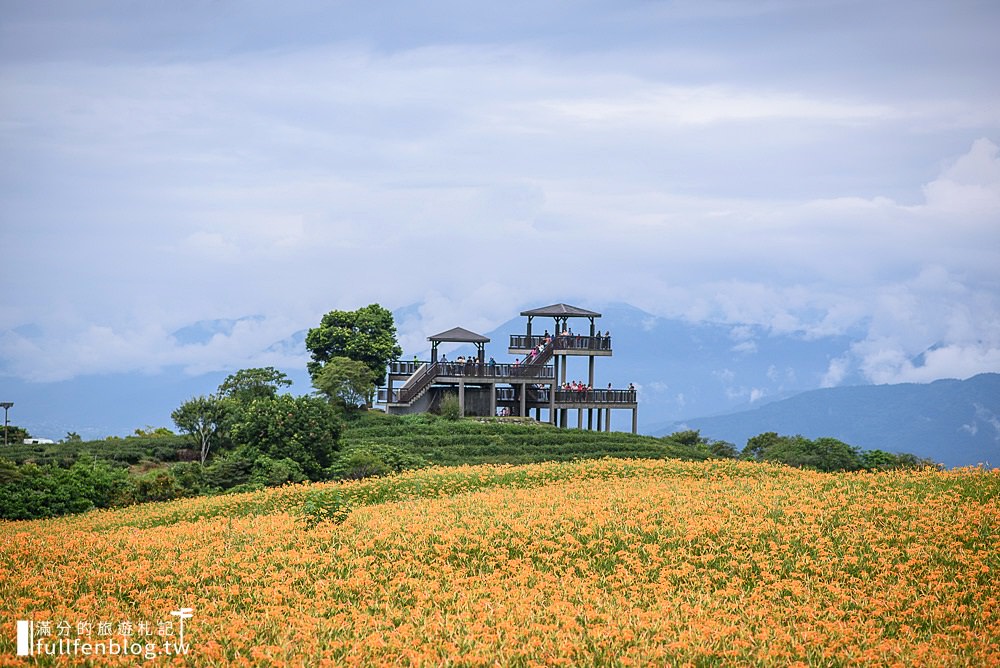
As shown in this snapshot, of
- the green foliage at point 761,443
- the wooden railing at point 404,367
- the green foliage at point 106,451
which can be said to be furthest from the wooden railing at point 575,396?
the green foliage at point 106,451

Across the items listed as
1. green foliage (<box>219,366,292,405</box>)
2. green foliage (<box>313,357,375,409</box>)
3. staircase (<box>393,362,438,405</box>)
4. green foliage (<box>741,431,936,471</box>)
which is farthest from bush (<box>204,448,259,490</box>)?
green foliage (<box>741,431,936,471</box>)

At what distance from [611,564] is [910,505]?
6.59 m

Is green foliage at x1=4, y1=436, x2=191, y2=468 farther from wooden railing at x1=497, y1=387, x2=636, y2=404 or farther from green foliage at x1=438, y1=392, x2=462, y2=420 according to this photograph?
wooden railing at x1=497, y1=387, x2=636, y2=404

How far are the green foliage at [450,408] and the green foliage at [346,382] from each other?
353 cm

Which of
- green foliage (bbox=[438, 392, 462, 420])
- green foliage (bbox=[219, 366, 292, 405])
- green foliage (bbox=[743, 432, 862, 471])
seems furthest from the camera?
green foliage (bbox=[438, 392, 462, 420])

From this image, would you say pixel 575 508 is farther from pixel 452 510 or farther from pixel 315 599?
pixel 315 599

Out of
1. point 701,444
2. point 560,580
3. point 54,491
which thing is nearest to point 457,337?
point 701,444

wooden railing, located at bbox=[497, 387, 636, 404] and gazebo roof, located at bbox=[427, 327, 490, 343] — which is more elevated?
gazebo roof, located at bbox=[427, 327, 490, 343]

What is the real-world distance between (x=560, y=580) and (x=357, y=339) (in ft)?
113

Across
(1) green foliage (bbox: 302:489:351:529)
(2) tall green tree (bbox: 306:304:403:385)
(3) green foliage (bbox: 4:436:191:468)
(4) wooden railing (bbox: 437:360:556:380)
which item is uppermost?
(2) tall green tree (bbox: 306:304:403:385)

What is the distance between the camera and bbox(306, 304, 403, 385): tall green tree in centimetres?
4916

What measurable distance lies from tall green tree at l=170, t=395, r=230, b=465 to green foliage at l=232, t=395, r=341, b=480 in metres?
5.36

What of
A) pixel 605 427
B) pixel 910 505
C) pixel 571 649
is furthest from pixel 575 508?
pixel 605 427

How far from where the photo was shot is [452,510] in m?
20.3
